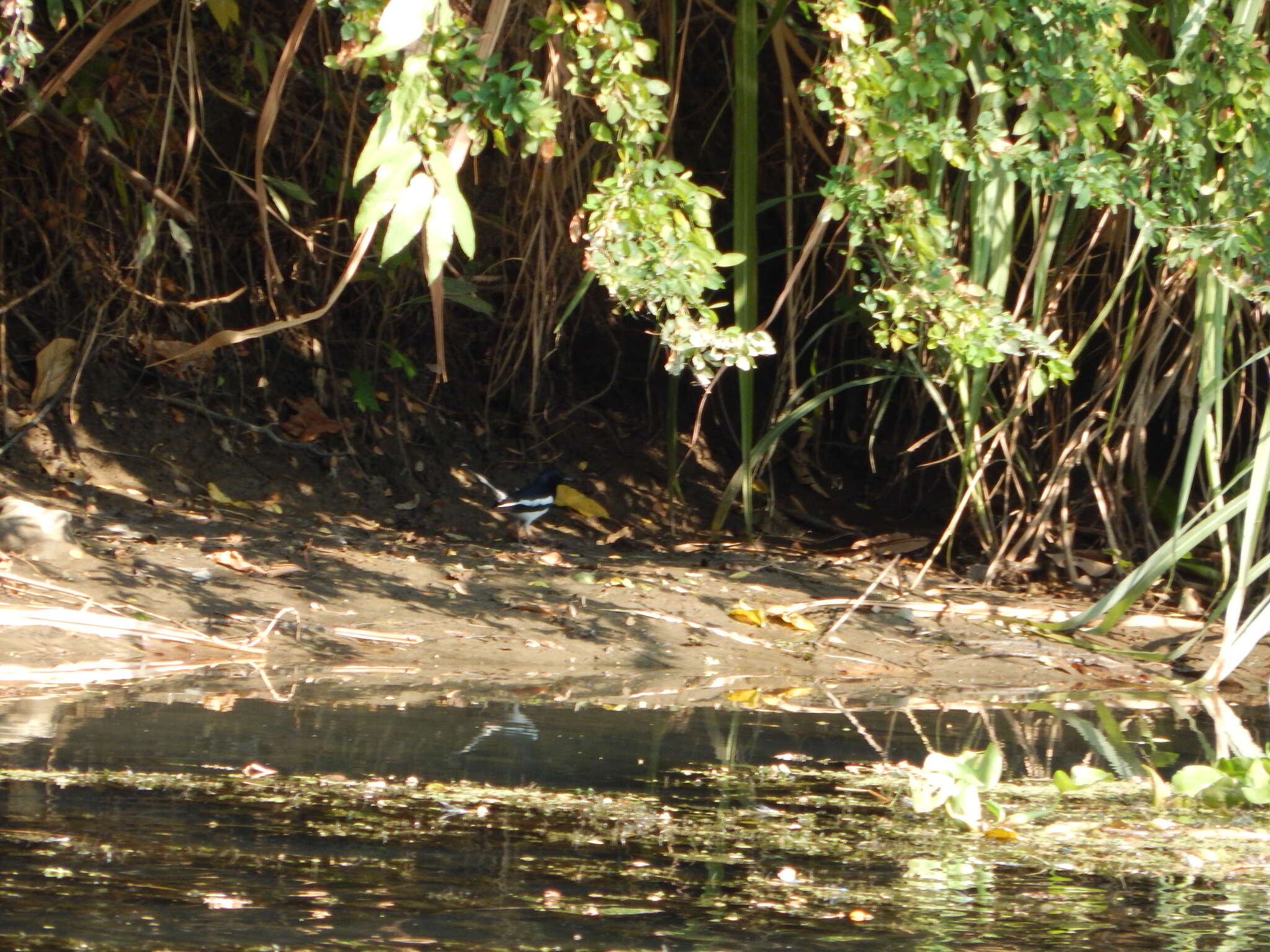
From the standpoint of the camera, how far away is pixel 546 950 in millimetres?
2166

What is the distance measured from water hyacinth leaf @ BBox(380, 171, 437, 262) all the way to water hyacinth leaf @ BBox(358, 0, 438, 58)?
27 centimetres

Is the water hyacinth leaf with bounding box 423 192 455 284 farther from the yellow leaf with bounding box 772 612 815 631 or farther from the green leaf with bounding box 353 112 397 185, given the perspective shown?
the yellow leaf with bounding box 772 612 815 631

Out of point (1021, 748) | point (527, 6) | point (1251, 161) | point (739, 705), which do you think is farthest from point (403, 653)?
point (1251, 161)

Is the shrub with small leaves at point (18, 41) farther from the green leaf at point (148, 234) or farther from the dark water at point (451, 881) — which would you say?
the green leaf at point (148, 234)

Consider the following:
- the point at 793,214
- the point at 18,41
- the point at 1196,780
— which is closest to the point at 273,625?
the point at 18,41

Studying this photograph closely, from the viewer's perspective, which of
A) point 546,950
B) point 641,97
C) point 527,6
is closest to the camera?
point 546,950

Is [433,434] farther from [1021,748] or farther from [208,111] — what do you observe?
[1021,748]

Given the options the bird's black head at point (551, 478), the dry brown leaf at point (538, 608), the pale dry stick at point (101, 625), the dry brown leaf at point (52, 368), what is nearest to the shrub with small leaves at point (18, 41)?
the pale dry stick at point (101, 625)

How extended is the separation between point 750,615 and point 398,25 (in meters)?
2.77

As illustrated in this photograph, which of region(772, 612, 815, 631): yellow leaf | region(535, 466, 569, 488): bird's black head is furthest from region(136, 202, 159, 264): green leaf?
region(772, 612, 815, 631): yellow leaf

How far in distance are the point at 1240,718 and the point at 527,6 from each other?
327cm

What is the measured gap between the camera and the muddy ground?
4.54 meters

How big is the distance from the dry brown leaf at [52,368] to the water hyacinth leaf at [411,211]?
12.0 feet

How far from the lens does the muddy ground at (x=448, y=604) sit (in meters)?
4.54
